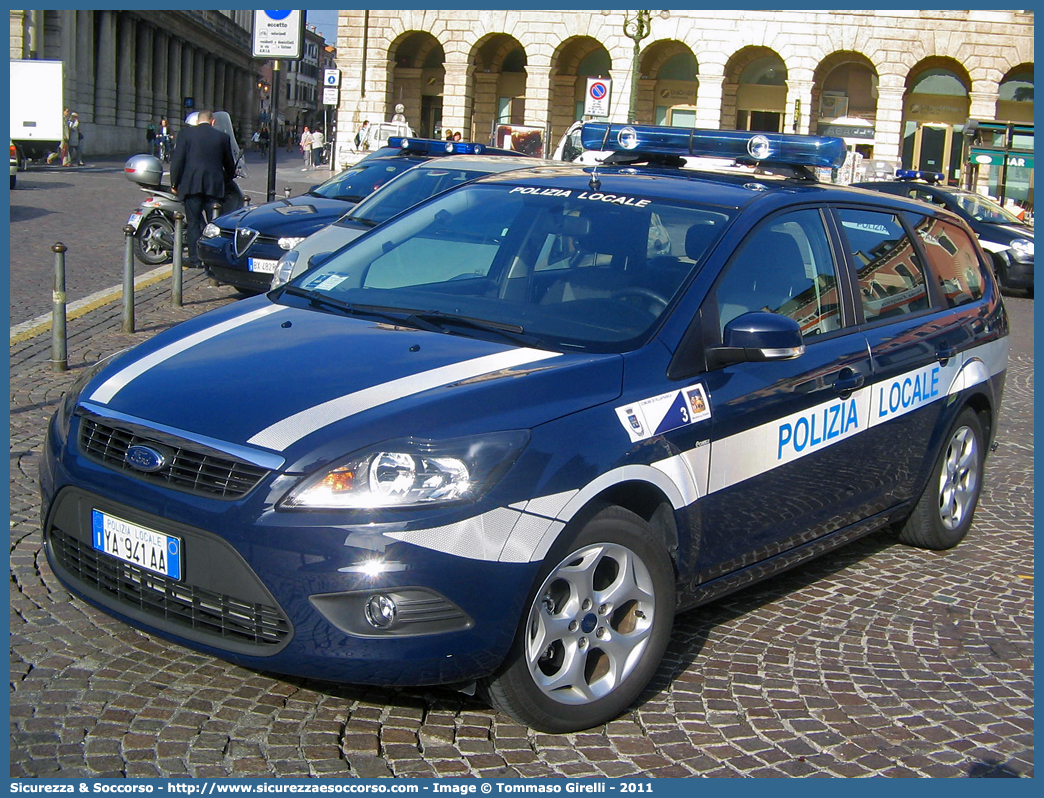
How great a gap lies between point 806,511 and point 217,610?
230cm

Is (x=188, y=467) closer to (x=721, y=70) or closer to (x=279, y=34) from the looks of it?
(x=279, y=34)

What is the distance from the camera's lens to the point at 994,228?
20.7 m

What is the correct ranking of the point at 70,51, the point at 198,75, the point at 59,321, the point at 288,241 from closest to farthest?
the point at 59,321
the point at 288,241
the point at 70,51
the point at 198,75

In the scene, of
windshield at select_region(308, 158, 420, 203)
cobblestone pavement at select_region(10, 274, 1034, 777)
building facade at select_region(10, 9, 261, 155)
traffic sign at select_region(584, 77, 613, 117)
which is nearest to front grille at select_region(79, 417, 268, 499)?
cobblestone pavement at select_region(10, 274, 1034, 777)

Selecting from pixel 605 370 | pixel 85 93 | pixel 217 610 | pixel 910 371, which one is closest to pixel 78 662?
pixel 217 610

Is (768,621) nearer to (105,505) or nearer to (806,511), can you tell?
(806,511)

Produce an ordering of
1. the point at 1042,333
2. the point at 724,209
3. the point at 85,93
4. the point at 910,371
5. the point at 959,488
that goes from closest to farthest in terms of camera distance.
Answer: the point at 724,209 < the point at 910,371 < the point at 959,488 < the point at 1042,333 < the point at 85,93

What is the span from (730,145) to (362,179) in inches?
323

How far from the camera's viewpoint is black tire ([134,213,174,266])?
1464 centimetres

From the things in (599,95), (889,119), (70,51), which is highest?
(70,51)

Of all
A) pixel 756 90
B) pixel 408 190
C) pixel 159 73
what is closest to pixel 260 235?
pixel 408 190

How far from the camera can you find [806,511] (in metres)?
4.66

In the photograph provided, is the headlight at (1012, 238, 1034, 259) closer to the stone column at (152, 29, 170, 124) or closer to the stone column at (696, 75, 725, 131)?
the stone column at (696, 75, 725, 131)

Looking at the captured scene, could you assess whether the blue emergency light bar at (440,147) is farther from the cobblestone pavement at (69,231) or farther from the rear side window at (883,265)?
the rear side window at (883,265)
